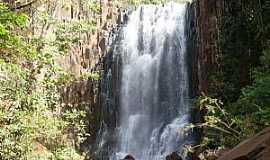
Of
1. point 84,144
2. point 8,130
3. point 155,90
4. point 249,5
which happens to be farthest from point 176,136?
point 8,130

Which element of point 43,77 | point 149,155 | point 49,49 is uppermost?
point 49,49

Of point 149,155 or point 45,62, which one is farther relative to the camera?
point 149,155

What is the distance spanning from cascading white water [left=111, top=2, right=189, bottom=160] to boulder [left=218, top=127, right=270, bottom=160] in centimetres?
1221

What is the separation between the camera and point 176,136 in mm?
17953

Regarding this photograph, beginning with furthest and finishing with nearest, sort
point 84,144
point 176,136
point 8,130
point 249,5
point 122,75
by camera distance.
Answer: point 122,75 → point 84,144 → point 176,136 → point 249,5 → point 8,130

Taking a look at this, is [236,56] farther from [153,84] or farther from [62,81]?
[153,84]

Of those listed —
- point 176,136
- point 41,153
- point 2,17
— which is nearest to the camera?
point 2,17

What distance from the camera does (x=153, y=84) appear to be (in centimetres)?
2120

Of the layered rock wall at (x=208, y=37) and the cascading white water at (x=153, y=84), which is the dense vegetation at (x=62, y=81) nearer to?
the layered rock wall at (x=208, y=37)

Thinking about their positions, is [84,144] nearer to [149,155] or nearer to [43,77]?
[149,155]

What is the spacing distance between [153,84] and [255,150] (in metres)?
16.3

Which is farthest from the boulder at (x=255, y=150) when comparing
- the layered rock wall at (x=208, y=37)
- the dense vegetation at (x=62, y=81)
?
the layered rock wall at (x=208, y=37)

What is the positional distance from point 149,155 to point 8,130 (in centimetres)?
946

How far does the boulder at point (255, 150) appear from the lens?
475 cm
